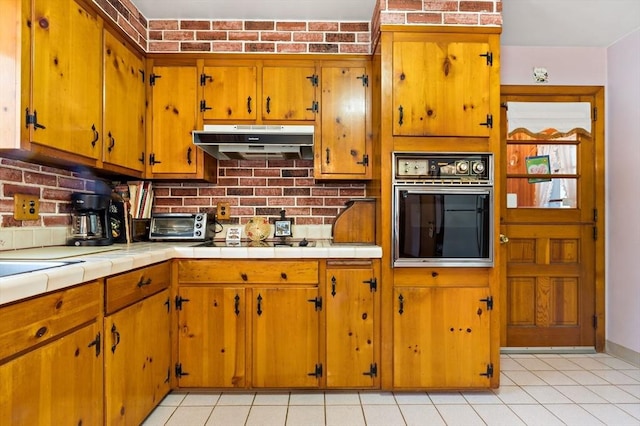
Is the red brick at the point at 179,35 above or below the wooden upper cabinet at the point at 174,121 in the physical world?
above

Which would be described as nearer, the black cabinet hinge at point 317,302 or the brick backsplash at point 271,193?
the black cabinet hinge at point 317,302

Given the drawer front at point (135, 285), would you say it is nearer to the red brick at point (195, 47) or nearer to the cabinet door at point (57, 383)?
the cabinet door at point (57, 383)

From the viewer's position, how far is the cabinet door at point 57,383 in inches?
40.4

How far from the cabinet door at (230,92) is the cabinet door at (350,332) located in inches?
50.8

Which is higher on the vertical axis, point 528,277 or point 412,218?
point 412,218

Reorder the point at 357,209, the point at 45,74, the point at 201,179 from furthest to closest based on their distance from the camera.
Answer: the point at 201,179 → the point at 357,209 → the point at 45,74

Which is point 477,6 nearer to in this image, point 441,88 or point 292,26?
point 441,88

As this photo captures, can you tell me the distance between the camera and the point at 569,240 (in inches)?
117

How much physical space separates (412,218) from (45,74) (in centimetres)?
193

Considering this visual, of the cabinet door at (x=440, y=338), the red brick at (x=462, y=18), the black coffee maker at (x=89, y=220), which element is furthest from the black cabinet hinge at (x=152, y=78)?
the cabinet door at (x=440, y=338)

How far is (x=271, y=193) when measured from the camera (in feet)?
9.12

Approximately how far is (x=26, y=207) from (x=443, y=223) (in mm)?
2233

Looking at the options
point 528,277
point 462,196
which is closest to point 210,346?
point 462,196

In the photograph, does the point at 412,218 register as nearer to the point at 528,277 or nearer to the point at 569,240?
the point at 528,277
